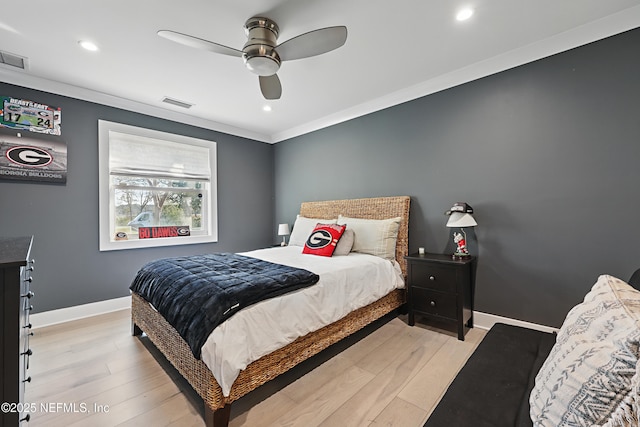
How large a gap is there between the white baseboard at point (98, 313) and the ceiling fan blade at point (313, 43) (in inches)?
109

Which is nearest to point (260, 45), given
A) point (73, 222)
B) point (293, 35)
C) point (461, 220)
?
point (293, 35)

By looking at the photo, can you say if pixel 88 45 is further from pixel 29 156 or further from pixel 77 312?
pixel 77 312

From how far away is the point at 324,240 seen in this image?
3082 millimetres

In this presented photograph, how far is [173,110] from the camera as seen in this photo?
3.77 metres

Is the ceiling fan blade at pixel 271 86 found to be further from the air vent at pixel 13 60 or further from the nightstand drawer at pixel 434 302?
the nightstand drawer at pixel 434 302

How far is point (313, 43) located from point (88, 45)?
1978mm

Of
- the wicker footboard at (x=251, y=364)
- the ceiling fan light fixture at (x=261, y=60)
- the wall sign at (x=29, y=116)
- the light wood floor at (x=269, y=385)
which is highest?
the ceiling fan light fixture at (x=261, y=60)

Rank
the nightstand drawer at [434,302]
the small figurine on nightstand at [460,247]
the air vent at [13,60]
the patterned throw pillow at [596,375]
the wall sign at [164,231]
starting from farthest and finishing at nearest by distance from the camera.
A: the wall sign at [164,231] < the small figurine on nightstand at [460,247] < the nightstand drawer at [434,302] < the air vent at [13,60] < the patterned throw pillow at [596,375]

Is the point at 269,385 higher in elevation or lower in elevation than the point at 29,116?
lower

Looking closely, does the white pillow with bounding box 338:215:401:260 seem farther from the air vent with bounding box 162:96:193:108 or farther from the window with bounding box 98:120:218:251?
the air vent with bounding box 162:96:193:108

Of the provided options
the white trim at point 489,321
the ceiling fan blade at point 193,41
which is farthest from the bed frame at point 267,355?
the ceiling fan blade at point 193,41

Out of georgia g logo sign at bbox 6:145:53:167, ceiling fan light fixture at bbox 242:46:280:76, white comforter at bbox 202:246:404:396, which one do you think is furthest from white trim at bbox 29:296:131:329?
ceiling fan light fixture at bbox 242:46:280:76

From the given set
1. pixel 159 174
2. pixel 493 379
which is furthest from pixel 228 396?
pixel 159 174

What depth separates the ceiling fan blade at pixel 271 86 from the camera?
2363 mm
